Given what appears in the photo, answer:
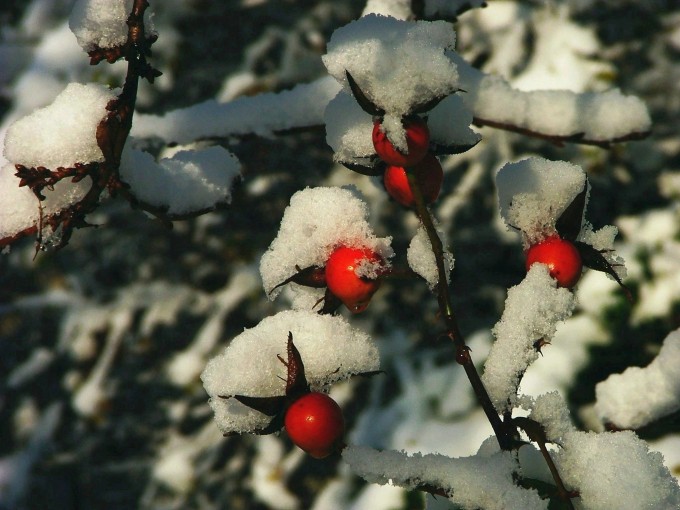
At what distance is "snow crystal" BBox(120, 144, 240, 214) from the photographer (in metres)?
0.90

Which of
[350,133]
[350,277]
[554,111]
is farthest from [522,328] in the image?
[554,111]

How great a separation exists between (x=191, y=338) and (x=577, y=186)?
167 centimetres

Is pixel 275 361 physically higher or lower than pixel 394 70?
lower

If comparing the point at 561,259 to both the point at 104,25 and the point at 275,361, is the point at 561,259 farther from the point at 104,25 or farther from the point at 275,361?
the point at 104,25

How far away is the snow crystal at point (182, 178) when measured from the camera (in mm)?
899

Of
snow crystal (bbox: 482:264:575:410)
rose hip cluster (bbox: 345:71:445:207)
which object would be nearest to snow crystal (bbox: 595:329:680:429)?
snow crystal (bbox: 482:264:575:410)

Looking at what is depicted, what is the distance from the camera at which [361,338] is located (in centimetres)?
77

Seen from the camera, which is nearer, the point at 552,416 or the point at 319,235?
the point at 552,416

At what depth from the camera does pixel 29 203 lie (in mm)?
803

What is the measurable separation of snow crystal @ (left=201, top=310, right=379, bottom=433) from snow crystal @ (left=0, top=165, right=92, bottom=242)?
0.28 m

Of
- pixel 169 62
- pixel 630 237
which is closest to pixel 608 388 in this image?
pixel 630 237

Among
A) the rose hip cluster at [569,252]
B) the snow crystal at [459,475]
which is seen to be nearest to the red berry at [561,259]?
the rose hip cluster at [569,252]

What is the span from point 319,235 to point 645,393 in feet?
2.43

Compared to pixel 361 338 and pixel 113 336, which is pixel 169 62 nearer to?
pixel 113 336
